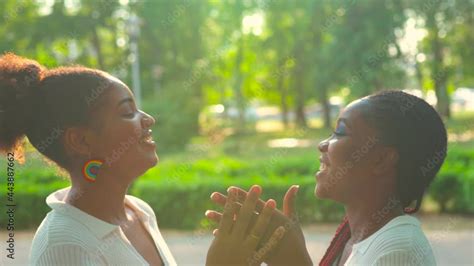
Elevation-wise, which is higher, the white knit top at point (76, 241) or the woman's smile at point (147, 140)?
the woman's smile at point (147, 140)

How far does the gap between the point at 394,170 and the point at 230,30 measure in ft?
90.6

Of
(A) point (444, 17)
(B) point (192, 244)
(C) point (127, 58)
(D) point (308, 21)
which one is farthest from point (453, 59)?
(B) point (192, 244)

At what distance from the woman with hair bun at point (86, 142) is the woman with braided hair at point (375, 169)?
21 centimetres

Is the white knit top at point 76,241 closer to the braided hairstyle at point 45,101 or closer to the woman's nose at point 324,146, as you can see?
the braided hairstyle at point 45,101

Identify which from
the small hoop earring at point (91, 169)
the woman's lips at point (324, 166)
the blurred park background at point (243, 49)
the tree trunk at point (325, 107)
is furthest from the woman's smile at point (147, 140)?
the tree trunk at point (325, 107)

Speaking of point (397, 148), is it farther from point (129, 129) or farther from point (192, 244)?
point (192, 244)

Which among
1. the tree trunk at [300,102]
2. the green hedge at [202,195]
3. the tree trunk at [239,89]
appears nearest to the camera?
the green hedge at [202,195]

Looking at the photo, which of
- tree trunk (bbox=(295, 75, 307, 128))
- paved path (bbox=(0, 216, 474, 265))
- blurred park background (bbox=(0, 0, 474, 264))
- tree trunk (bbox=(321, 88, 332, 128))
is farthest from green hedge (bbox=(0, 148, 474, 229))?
tree trunk (bbox=(295, 75, 307, 128))

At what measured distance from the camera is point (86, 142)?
181 centimetres

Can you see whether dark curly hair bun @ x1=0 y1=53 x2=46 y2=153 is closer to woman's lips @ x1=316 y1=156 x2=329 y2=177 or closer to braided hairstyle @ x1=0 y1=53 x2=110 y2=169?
braided hairstyle @ x1=0 y1=53 x2=110 y2=169

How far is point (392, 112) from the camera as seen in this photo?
174 centimetres

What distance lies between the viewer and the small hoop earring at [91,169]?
183 centimetres

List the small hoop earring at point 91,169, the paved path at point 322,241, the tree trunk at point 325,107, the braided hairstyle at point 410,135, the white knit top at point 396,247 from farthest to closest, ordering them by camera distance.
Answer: the tree trunk at point 325,107, the paved path at point 322,241, the small hoop earring at point 91,169, the braided hairstyle at point 410,135, the white knit top at point 396,247

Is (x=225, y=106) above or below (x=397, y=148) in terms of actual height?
below
